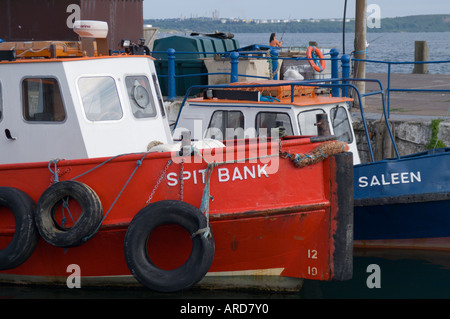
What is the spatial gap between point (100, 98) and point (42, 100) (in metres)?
0.63

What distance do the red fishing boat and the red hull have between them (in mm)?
11

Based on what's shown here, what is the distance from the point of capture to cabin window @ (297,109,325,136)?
29.5 feet

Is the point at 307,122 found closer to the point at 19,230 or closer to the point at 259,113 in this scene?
the point at 259,113

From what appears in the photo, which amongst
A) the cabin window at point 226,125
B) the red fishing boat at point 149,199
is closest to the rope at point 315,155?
the red fishing boat at point 149,199

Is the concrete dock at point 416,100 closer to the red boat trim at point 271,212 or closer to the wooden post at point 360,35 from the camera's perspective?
the wooden post at point 360,35

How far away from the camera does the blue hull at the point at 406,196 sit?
8695 mm

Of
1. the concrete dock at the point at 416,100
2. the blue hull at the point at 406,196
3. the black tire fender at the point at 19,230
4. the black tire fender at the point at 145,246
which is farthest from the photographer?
the concrete dock at the point at 416,100

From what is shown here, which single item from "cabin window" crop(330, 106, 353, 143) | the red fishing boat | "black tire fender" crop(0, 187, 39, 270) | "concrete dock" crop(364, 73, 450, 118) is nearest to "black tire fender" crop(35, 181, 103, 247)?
the red fishing boat

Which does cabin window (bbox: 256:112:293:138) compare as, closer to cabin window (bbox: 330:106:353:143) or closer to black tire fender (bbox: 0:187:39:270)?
cabin window (bbox: 330:106:353:143)

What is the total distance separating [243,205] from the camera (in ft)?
22.4

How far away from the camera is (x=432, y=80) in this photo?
19.6 meters

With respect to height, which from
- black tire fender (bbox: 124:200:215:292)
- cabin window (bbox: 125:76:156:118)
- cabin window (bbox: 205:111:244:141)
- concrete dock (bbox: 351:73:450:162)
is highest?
cabin window (bbox: 125:76:156:118)

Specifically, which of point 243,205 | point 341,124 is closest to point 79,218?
point 243,205

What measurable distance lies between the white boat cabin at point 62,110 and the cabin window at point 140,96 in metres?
0.16
